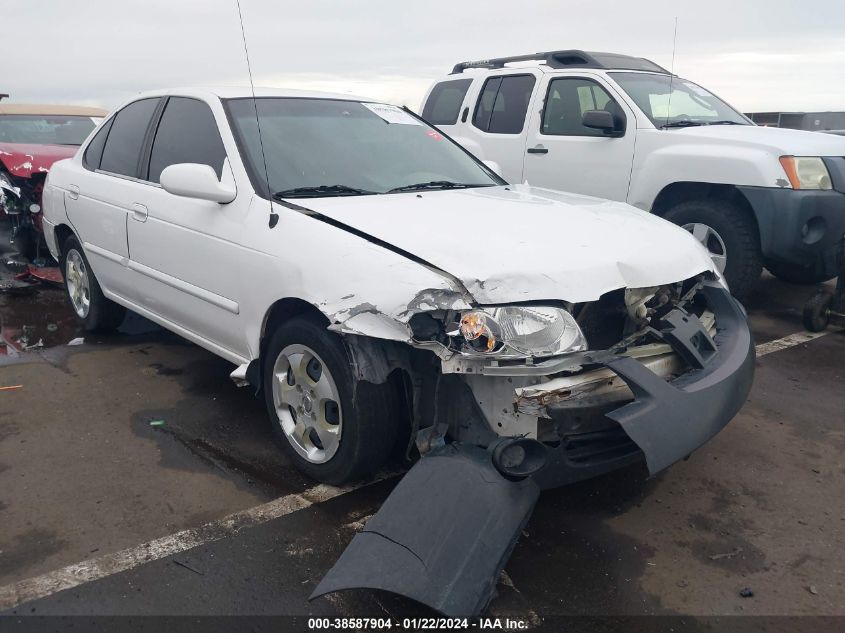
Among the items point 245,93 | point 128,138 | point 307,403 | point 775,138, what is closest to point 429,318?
point 307,403

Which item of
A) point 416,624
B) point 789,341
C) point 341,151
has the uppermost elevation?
point 341,151

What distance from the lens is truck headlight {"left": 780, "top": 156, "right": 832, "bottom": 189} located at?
218 inches

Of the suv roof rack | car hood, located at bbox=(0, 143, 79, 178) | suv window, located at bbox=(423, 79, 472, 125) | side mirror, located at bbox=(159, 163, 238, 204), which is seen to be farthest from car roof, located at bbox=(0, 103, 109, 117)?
side mirror, located at bbox=(159, 163, 238, 204)

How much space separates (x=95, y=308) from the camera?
5266mm

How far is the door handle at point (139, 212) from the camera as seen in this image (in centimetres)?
421

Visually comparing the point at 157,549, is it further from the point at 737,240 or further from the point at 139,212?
the point at 737,240

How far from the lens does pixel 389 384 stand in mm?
2951

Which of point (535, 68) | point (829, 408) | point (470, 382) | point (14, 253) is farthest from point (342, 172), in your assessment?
point (14, 253)

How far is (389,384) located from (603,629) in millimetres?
1180

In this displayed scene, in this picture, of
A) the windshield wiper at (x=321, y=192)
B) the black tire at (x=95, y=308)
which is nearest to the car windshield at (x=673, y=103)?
the windshield wiper at (x=321, y=192)

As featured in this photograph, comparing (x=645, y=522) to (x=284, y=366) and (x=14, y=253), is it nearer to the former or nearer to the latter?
(x=284, y=366)

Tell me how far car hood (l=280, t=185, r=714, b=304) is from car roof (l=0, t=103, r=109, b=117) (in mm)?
7467

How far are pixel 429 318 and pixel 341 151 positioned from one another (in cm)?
153

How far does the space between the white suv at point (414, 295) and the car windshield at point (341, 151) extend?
0.04ft
